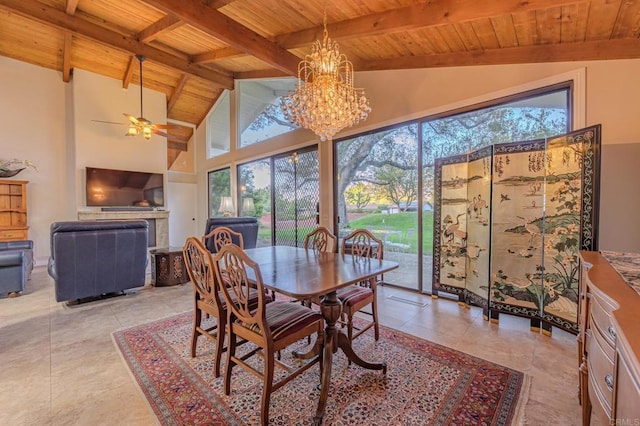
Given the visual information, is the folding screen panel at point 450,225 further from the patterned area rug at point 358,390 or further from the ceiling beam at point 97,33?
the ceiling beam at point 97,33

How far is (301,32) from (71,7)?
385cm

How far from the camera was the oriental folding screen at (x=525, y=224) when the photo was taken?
2365mm

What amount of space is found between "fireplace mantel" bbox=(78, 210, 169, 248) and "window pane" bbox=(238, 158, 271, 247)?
207 centimetres

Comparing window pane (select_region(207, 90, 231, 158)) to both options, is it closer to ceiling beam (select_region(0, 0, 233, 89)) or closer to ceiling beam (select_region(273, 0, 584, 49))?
ceiling beam (select_region(0, 0, 233, 89))

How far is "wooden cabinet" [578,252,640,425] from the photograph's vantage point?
77 cm

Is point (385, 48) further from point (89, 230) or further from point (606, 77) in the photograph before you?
point (89, 230)

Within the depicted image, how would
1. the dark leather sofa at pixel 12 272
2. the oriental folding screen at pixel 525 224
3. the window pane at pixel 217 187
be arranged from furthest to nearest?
the window pane at pixel 217 187
the dark leather sofa at pixel 12 272
the oriental folding screen at pixel 525 224

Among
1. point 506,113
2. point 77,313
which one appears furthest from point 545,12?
point 77,313

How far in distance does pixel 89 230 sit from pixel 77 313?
0.94 m

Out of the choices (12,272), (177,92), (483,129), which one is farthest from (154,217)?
(483,129)

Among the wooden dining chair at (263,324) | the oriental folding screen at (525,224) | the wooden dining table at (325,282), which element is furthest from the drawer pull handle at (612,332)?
the oriental folding screen at (525,224)

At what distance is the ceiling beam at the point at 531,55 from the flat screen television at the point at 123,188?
619 cm

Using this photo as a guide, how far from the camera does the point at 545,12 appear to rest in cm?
245

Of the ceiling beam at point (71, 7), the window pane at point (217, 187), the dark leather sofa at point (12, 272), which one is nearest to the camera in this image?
the dark leather sofa at point (12, 272)
